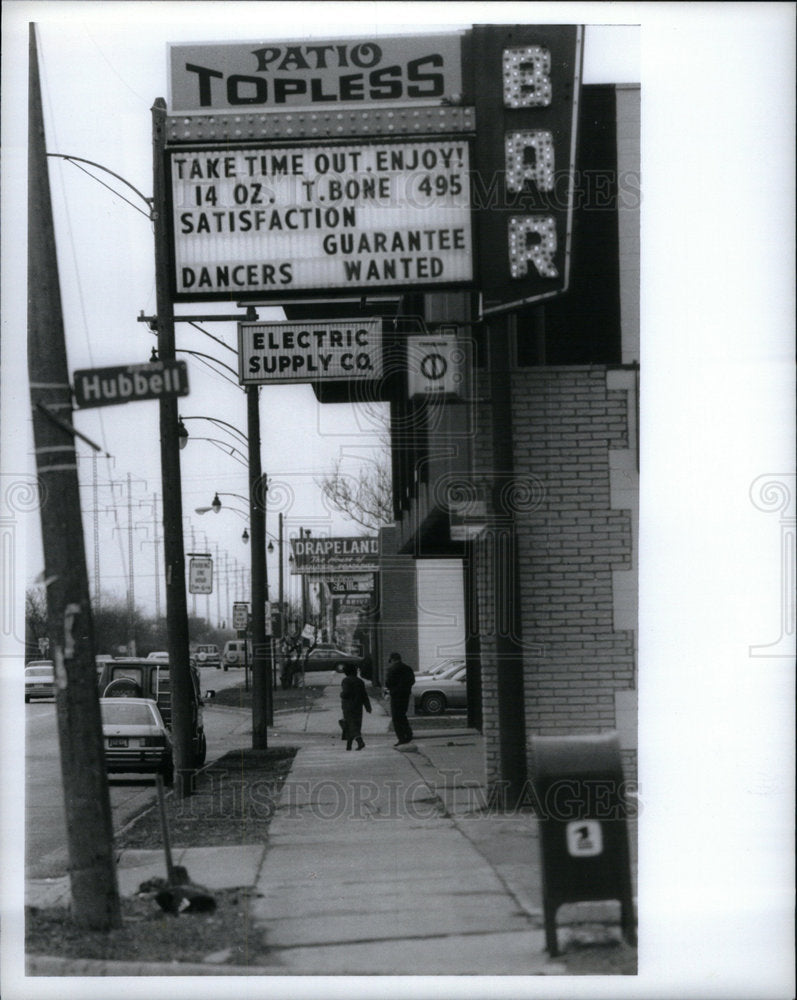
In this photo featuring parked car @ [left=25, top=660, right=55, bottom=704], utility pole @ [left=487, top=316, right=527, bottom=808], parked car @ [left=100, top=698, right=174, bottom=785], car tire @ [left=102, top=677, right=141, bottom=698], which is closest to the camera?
parked car @ [left=25, top=660, right=55, bottom=704]

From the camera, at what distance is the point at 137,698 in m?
11.7

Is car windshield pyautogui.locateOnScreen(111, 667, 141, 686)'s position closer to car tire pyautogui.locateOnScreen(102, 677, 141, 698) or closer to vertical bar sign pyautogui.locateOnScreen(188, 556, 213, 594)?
A: car tire pyautogui.locateOnScreen(102, 677, 141, 698)

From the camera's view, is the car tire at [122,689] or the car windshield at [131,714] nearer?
the car tire at [122,689]

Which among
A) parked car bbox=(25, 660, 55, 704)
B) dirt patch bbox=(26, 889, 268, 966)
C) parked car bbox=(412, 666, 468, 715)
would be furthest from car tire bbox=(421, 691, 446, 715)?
parked car bbox=(25, 660, 55, 704)

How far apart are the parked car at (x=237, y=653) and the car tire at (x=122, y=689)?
995mm

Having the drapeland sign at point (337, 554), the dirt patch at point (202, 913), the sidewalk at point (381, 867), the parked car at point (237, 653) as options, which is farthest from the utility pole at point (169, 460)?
the sidewalk at point (381, 867)

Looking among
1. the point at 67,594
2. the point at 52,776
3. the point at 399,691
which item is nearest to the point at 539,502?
the point at 399,691

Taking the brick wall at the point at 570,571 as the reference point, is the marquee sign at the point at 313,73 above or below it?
above

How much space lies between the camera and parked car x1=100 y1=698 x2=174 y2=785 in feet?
36.9

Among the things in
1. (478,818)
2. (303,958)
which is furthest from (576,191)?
(303,958)

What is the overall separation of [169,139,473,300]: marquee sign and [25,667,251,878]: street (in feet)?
9.34

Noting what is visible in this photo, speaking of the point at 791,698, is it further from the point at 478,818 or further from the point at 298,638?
the point at 298,638

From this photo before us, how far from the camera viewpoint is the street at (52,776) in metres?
8.85

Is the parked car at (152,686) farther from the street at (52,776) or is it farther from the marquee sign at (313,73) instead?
the marquee sign at (313,73)
